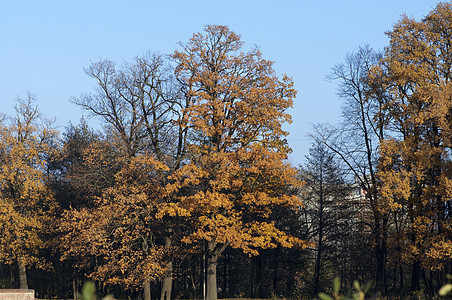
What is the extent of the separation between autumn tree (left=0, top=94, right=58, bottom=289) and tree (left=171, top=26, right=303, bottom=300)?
11872 mm

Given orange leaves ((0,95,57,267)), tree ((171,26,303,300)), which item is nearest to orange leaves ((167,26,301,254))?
tree ((171,26,303,300))

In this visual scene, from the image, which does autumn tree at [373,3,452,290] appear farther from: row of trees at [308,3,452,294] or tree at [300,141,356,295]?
tree at [300,141,356,295]

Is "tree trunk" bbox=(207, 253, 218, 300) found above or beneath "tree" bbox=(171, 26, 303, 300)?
beneath

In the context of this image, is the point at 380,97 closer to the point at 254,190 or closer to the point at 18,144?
the point at 254,190

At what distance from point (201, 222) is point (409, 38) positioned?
14.1 metres

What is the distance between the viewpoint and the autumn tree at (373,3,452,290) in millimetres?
27359

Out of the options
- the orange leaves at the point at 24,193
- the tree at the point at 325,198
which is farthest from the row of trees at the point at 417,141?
the orange leaves at the point at 24,193

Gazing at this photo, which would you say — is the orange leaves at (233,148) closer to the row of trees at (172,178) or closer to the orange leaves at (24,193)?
the row of trees at (172,178)

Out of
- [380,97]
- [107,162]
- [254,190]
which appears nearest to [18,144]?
[107,162]

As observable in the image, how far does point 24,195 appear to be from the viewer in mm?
40031

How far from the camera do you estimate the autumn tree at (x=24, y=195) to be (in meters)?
38.9

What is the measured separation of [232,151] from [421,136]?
30.7ft

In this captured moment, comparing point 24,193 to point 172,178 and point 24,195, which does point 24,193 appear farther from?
point 172,178

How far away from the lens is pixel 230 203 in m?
29.5
